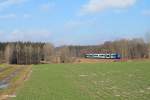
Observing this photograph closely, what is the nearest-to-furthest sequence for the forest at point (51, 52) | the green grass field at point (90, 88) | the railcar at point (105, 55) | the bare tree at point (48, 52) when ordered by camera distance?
the green grass field at point (90, 88), the forest at point (51, 52), the railcar at point (105, 55), the bare tree at point (48, 52)

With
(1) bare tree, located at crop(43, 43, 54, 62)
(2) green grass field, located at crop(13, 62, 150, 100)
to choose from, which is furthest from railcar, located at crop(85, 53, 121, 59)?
(2) green grass field, located at crop(13, 62, 150, 100)

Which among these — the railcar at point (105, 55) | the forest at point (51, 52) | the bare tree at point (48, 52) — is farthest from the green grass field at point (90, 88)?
the bare tree at point (48, 52)

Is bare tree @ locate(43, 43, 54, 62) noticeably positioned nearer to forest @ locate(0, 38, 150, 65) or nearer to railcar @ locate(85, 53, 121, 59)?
forest @ locate(0, 38, 150, 65)

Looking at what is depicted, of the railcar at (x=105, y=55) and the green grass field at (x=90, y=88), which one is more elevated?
the railcar at (x=105, y=55)

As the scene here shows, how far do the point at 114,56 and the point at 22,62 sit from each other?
135 feet

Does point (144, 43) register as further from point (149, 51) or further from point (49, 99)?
point (49, 99)

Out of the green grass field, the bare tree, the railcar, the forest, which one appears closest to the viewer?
the green grass field

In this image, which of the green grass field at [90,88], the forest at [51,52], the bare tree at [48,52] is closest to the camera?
the green grass field at [90,88]

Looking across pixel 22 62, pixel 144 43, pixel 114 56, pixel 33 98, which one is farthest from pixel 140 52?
pixel 33 98

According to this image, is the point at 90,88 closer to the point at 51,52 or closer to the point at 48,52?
the point at 51,52

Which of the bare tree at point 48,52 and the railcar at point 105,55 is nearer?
the railcar at point 105,55

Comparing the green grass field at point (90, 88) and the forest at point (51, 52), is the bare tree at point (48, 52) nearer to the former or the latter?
the forest at point (51, 52)

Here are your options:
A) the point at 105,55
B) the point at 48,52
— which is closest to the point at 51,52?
the point at 48,52

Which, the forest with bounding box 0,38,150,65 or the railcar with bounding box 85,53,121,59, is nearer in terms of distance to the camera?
the forest with bounding box 0,38,150,65
